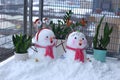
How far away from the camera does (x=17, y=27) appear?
2584 millimetres

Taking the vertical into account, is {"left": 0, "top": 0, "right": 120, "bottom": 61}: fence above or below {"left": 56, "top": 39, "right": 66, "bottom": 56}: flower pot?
above

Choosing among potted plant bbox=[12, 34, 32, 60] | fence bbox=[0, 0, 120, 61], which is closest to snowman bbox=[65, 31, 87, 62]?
potted plant bbox=[12, 34, 32, 60]

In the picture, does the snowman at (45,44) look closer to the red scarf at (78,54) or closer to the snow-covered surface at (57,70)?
the snow-covered surface at (57,70)

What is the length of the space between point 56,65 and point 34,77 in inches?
10.1

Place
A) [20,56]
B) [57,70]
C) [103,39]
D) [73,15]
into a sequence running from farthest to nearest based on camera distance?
[73,15]
[103,39]
[20,56]
[57,70]

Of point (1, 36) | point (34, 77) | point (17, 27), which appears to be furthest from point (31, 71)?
point (17, 27)

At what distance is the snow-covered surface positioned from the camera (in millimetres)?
1866

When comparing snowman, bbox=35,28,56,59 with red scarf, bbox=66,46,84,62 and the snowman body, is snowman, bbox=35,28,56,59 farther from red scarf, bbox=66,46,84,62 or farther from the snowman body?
red scarf, bbox=66,46,84,62

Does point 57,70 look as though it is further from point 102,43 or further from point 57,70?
point 102,43

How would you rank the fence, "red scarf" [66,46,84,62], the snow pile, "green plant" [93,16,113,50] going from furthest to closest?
the fence
"green plant" [93,16,113,50]
"red scarf" [66,46,84,62]
the snow pile

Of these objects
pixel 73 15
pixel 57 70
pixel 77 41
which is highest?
pixel 73 15

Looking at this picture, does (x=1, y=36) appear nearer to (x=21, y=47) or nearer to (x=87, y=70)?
(x=21, y=47)

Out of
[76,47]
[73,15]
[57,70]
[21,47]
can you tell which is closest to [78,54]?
[76,47]

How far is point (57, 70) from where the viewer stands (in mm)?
1960
